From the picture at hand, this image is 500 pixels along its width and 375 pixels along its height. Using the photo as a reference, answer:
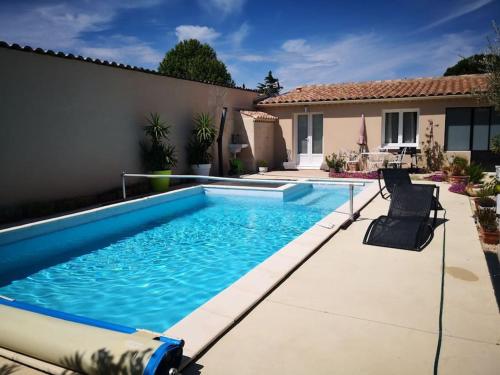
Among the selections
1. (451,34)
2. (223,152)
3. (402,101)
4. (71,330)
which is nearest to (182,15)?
(223,152)

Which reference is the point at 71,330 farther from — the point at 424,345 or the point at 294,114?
the point at 294,114

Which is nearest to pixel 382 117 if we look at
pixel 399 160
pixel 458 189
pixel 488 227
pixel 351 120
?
pixel 351 120

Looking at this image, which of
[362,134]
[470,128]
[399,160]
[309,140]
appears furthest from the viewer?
[309,140]

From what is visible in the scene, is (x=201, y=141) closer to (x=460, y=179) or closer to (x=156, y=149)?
(x=156, y=149)

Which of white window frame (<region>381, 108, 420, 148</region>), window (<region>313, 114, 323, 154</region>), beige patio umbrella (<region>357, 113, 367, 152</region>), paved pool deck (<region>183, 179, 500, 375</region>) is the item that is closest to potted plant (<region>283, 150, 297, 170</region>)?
window (<region>313, 114, 323, 154</region>)

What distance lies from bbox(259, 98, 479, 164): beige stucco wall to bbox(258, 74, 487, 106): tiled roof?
0.42 meters

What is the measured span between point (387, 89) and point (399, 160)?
14.6 feet

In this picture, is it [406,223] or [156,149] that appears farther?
[156,149]

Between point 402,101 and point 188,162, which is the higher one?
point 402,101

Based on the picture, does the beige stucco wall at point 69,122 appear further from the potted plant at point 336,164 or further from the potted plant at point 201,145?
the potted plant at point 336,164

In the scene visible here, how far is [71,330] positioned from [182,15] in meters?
15.4

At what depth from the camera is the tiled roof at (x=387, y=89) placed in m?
16.1

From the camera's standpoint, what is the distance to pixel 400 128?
16969 mm

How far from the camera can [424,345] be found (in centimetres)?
338
